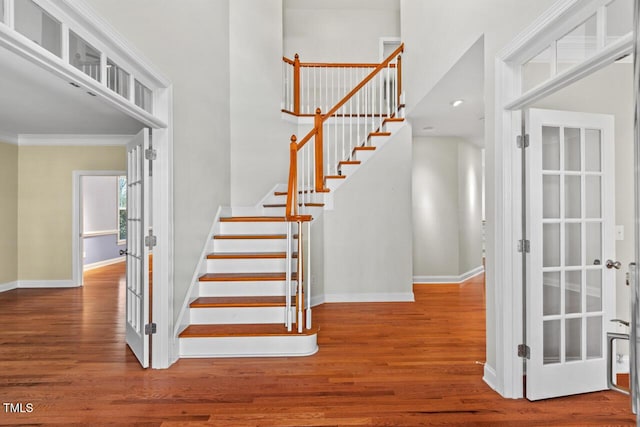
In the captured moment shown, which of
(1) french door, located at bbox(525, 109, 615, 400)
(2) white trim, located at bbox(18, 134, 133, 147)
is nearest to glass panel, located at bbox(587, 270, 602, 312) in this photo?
(1) french door, located at bbox(525, 109, 615, 400)

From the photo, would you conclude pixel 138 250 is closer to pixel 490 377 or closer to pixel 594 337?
pixel 490 377

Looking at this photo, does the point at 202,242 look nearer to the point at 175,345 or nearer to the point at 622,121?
the point at 175,345

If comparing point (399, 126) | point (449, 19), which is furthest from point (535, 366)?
point (399, 126)

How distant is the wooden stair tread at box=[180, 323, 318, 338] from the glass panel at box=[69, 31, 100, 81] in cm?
210

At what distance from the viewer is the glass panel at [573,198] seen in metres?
2.33

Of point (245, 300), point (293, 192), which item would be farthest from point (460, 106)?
point (245, 300)

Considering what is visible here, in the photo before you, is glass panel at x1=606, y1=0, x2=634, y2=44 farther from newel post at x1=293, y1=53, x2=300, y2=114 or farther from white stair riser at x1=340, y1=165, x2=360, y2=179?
newel post at x1=293, y1=53, x2=300, y2=114

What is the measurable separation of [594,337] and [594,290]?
0.32 metres

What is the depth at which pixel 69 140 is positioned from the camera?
5.81 m

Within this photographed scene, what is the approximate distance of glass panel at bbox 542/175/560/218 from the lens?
231 cm

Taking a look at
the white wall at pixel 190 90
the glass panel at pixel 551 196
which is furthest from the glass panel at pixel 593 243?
the white wall at pixel 190 90

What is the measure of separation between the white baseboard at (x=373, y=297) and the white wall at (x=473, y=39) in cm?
224

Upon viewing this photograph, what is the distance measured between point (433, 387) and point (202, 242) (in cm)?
260

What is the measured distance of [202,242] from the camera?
12.3 ft
